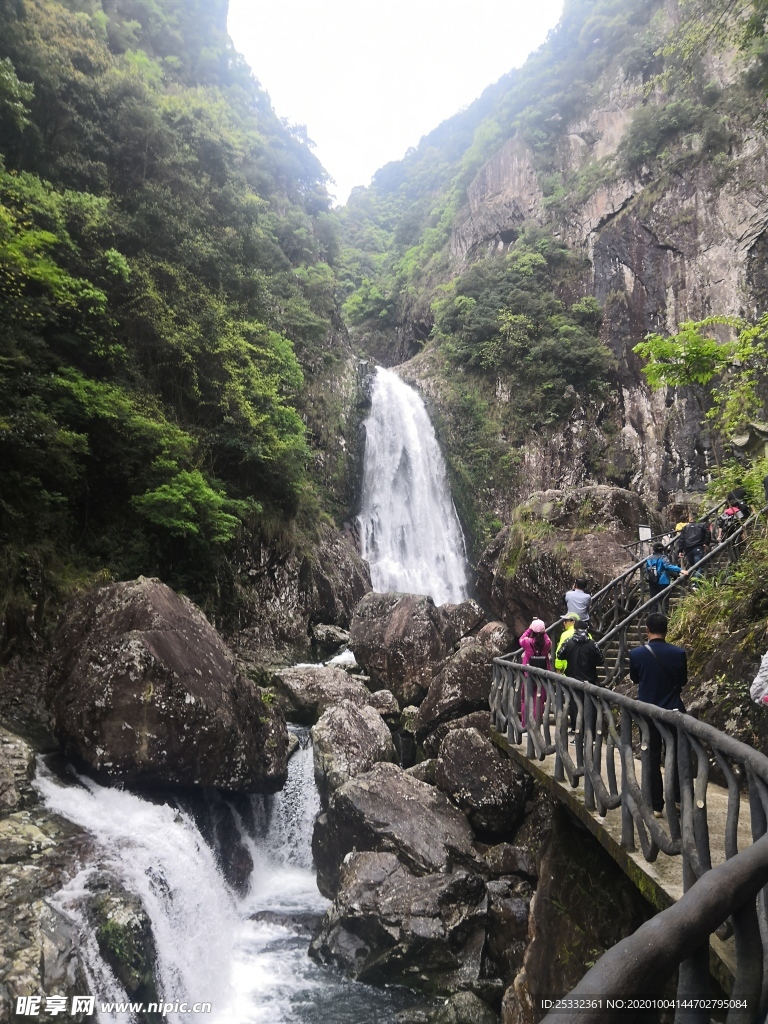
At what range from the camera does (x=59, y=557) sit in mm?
10664

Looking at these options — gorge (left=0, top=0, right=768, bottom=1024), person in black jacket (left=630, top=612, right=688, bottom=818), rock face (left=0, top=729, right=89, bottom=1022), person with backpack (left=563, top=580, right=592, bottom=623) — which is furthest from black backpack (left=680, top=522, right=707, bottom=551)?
rock face (left=0, top=729, right=89, bottom=1022)

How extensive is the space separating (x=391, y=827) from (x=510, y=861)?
5.15 feet

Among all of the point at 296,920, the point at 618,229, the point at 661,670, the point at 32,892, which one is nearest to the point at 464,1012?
the point at 296,920

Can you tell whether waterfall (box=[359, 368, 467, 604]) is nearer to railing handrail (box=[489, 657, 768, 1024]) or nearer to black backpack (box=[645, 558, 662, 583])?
black backpack (box=[645, 558, 662, 583])

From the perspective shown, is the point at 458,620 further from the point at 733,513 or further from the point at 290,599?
the point at 733,513

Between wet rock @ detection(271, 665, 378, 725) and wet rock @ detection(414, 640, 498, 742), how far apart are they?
133 centimetres

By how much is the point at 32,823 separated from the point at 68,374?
801 cm

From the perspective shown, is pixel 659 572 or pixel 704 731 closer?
pixel 704 731

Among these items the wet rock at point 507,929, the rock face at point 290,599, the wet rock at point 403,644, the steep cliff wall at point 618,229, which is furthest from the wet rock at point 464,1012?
the steep cliff wall at point 618,229

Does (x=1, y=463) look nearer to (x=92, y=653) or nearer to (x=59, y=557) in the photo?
(x=59, y=557)

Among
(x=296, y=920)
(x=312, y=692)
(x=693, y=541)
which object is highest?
(x=693, y=541)

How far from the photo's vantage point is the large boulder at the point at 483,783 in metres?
8.02

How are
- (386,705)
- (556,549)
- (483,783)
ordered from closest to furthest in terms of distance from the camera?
1. (483,783)
2. (386,705)
3. (556,549)

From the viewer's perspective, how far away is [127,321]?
13398mm
